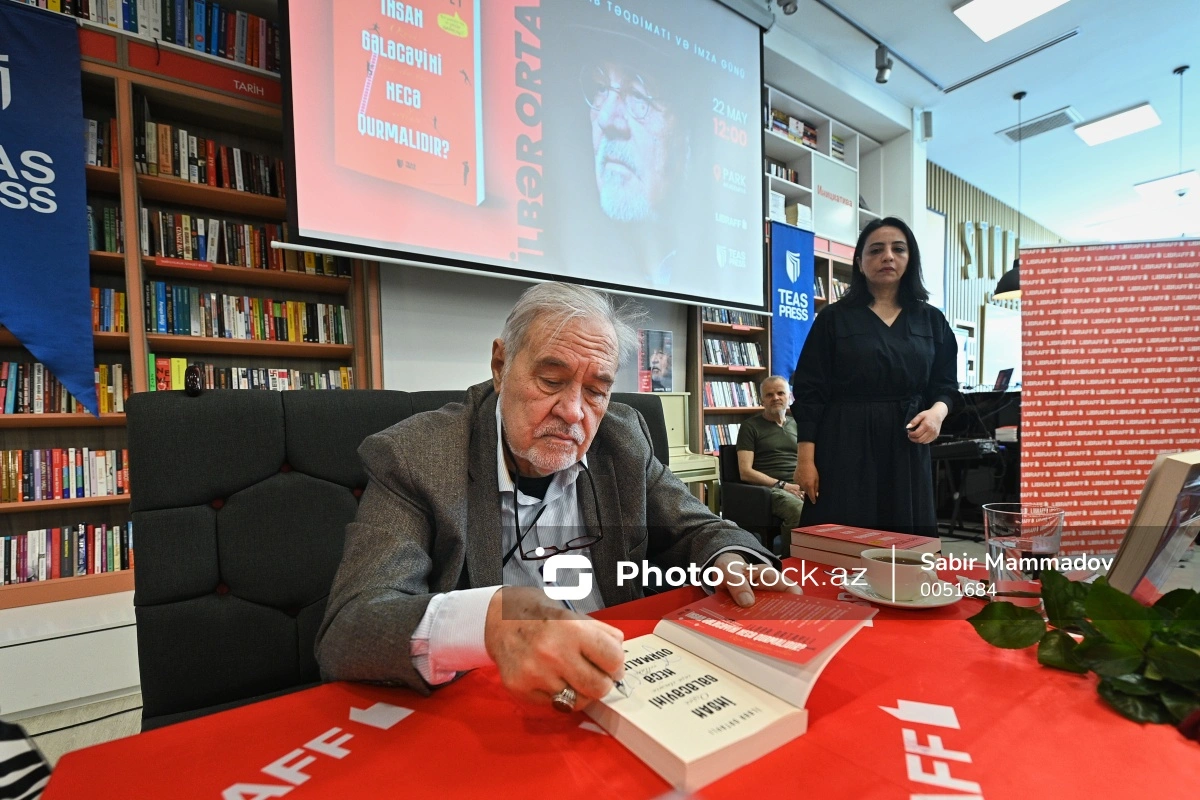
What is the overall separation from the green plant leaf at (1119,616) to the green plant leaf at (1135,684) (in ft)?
0.10

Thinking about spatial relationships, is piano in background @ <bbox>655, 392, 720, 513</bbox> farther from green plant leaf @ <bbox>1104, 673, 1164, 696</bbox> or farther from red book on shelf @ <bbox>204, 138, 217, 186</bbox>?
green plant leaf @ <bbox>1104, 673, 1164, 696</bbox>

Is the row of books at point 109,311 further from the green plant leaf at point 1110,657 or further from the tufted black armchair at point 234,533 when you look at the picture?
the green plant leaf at point 1110,657

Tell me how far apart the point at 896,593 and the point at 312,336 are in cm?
267

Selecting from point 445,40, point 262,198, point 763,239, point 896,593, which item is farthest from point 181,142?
point 763,239

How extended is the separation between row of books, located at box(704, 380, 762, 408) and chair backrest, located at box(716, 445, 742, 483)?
0.65 m

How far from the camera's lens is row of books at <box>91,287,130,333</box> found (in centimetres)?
Result: 219

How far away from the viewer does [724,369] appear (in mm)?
4062

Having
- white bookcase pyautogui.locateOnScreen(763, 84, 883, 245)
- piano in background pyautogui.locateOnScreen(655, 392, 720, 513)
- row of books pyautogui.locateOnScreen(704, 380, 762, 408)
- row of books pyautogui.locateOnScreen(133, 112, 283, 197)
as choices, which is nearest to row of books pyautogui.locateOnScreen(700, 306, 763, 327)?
row of books pyautogui.locateOnScreen(704, 380, 762, 408)

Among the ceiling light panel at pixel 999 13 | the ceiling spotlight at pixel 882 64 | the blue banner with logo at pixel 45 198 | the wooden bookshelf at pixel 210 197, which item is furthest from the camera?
the ceiling spotlight at pixel 882 64

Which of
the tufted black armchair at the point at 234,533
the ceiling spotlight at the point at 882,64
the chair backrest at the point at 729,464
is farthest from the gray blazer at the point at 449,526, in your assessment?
the ceiling spotlight at the point at 882,64

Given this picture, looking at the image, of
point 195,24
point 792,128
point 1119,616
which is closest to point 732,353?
point 792,128

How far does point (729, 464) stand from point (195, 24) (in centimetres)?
349

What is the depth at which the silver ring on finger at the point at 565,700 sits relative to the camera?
1.59 feet

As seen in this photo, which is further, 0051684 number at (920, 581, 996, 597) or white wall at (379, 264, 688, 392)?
white wall at (379, 264, 688, 392)
